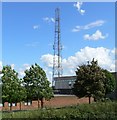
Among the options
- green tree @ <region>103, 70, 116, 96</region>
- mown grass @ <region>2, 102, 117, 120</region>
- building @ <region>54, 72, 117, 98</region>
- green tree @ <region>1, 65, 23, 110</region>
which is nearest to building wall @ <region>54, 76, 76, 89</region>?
building @ <region>54, 72, 117, 98</region>

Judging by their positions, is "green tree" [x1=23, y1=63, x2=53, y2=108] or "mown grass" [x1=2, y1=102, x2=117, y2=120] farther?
"green tree" [x1=23, y1=63, x2=53, y2=108]

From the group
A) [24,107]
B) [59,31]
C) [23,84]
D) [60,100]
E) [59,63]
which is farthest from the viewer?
[59,63]

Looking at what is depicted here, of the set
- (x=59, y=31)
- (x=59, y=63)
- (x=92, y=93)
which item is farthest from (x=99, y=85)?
(x=59, y=63)

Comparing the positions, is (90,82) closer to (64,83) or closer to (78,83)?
(78,83)

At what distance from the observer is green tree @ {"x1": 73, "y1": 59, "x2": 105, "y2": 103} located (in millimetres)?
44188

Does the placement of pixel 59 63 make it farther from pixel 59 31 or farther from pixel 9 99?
pixel 9 99

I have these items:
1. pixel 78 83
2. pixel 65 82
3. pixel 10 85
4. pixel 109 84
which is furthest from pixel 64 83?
pixel 10 85

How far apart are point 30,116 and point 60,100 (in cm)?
4216

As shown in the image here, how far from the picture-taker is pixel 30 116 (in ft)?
53.0

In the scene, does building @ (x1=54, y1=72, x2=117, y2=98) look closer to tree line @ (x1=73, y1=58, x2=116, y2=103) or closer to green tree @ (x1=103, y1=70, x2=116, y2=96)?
green tree @ (x1=103, y1=70, x2=116, y2=96)

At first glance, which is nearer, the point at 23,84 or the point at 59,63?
the point at 23,84

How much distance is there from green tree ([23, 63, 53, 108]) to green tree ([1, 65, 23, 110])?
4.46m

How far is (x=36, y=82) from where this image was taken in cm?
4394

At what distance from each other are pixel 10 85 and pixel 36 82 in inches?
251
